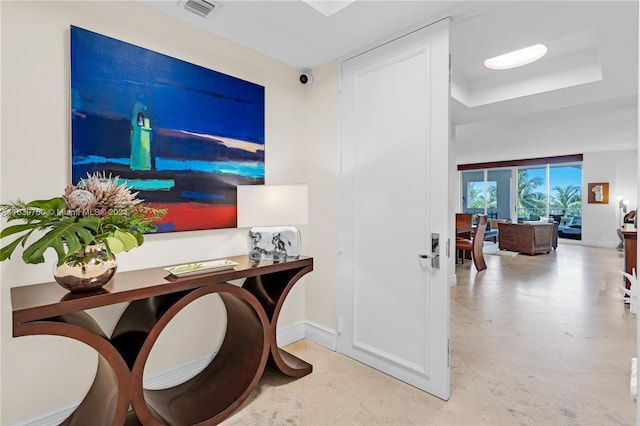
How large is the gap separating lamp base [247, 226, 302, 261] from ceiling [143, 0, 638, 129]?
1378 mm

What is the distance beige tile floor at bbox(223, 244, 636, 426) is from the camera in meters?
1.90

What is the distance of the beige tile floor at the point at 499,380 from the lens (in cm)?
190

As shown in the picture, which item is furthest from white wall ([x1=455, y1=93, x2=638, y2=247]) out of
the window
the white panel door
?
the white panel door

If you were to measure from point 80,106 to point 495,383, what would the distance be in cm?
305

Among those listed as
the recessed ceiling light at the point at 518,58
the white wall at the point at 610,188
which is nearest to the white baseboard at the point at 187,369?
the recessed ceiling light at the point at 518,58

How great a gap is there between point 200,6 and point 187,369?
7.60 ft

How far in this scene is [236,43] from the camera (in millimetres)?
2455

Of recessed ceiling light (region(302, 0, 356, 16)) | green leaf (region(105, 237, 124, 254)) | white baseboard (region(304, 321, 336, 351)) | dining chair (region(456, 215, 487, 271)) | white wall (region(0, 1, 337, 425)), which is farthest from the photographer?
dining chair (region(456, 215, 487, 271))

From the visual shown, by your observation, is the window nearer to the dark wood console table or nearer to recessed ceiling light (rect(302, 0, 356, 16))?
recessed ceiling light (rect(302, 0, 356, 16))

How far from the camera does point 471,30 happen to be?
8.27ft

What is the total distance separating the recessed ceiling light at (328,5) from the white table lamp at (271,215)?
1100mm

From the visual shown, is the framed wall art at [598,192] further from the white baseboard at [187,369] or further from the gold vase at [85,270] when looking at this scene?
the gold vase at [85,270]

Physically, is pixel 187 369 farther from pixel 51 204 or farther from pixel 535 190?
pixel 535 190

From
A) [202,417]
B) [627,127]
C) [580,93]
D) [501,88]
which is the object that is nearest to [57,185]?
[202,417]
